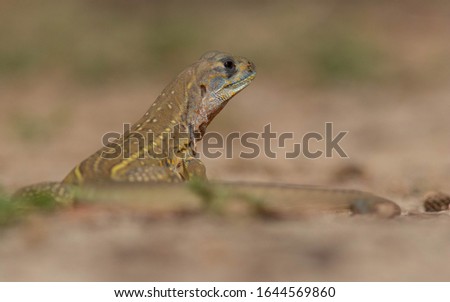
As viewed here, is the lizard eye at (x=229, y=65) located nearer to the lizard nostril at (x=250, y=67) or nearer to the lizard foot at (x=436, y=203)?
the lizard nostril at (x=250, y=67)

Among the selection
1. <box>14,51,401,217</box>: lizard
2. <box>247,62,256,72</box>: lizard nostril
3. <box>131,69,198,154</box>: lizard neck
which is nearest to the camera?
<box>14,51,401,217</box>: lizard

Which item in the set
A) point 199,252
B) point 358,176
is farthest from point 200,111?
point 199,252

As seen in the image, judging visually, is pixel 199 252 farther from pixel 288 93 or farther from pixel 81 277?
pixel 288 93

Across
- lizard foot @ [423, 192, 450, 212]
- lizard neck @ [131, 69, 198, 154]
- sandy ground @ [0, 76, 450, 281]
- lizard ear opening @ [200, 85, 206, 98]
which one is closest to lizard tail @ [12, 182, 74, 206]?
sandy ground @ [0, 76, 450, 281]

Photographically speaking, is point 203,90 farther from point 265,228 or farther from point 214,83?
point 265,228

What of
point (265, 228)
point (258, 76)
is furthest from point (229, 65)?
point (258, 76)

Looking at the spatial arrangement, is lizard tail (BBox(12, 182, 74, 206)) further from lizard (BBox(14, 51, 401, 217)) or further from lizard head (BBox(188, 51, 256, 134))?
lizard head (BBox(188, 51, 256, 134))
